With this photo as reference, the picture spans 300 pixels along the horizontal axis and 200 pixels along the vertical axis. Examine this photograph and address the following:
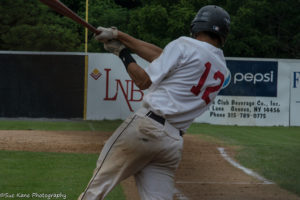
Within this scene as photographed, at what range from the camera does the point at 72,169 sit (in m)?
9.54

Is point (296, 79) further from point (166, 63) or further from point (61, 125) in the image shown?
point (166, 63)

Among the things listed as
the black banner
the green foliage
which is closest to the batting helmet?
the black banner

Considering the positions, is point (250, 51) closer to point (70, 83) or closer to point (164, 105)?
point (70, 83)

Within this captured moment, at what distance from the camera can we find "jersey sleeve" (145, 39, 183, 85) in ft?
12.6

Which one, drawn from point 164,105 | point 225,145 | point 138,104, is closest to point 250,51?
point 138,104

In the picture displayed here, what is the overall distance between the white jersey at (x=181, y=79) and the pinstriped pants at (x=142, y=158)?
0.10 m

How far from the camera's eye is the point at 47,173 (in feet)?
29.7

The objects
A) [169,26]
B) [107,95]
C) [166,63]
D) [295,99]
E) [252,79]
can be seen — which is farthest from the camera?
[169,26]

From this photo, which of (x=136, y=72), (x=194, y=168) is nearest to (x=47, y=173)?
(x=194, y=168)

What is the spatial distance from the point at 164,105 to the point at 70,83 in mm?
15830

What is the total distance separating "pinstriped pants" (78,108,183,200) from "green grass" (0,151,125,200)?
129 inches

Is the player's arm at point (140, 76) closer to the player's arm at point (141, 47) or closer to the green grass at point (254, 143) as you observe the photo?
the player's arm at point (141, 47)

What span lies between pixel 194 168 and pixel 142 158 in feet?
21.2

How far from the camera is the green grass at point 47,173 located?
7656 mm
